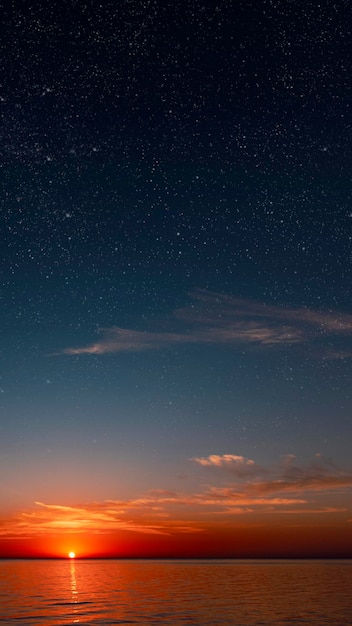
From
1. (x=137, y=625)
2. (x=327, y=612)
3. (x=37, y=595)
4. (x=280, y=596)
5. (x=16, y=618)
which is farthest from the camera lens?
(x=37, y=595)

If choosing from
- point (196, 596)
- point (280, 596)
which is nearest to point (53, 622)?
point (196, 596)

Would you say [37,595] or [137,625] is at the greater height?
[137,625]

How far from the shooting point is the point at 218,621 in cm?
2831

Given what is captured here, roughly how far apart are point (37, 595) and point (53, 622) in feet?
64.0

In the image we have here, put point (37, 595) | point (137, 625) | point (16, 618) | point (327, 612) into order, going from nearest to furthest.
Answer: point (137, 625) → point (16, 618) → point (327, 612) → point (37, 595)

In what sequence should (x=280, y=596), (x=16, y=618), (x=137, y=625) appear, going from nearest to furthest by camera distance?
(x=137, y=625)
(x=16, y=618)
(x=280, y=596)

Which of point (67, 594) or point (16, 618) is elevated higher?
point (16, 618)

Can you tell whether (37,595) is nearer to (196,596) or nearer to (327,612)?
(196,596)

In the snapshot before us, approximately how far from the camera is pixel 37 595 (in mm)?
46094

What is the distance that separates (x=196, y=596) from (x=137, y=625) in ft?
59.2

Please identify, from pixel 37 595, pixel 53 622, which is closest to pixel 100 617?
pixel 53 622

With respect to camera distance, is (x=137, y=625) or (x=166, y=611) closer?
(x=137, y=625)

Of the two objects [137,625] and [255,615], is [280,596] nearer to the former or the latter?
[255,615]

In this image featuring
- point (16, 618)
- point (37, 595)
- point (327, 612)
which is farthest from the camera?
point (37, 595)
